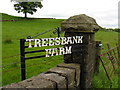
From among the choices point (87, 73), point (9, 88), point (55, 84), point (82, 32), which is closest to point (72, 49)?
point (82, 32)

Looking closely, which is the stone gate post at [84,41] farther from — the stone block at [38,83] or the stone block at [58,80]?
the stone block at [38,83]

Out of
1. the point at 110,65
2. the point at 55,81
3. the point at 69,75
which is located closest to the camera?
the point at 55,81

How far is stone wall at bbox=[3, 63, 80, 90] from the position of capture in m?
2.26

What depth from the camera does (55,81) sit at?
252 centimetres

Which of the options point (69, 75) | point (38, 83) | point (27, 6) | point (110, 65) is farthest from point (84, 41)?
point (27, 6)

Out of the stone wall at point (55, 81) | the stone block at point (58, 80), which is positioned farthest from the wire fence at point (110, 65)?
the stone block at point (58, 80)

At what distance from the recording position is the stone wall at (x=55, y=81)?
2256 millimetres

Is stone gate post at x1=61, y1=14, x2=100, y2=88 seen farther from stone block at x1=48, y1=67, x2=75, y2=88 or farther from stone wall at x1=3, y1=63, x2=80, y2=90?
stone block at x1=48, y1=67, x2=75, y2=88

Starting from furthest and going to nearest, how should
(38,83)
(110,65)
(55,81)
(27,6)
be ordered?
1. (27,6)
2. (110,65)
3. (55,81)
4. (38,83)

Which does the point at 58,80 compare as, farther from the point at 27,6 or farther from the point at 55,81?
the point at 27,6

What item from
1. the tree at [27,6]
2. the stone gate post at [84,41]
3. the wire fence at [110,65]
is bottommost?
the wire fence at [110,65]

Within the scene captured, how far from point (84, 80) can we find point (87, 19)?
5.35ft

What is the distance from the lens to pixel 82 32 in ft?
11.6

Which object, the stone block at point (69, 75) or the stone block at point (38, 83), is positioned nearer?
the stone block at point (38, 83)
